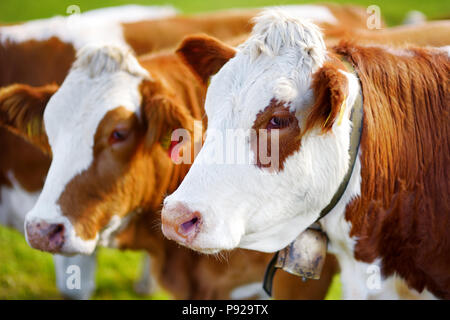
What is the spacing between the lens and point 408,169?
2.24 metres

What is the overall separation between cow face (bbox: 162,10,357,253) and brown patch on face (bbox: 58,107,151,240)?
31.7 inches

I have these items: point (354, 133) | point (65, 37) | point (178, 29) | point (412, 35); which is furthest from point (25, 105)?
point (412, 35)

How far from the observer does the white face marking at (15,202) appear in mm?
3986

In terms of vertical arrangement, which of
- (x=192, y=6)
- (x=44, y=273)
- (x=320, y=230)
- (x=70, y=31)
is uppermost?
(x=70, y=31)

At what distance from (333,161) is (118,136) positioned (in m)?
1.24

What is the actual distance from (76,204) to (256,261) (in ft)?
3.79

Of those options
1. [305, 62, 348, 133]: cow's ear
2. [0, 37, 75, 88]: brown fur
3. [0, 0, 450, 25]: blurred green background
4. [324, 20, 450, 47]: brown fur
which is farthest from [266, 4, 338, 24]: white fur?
[0, 0, 450, 25]: blurred green background

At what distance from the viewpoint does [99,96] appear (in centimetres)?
277

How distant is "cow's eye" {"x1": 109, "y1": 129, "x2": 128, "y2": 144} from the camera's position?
276 centimetres

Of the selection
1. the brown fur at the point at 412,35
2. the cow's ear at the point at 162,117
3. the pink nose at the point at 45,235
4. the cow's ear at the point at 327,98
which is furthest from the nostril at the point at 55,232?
the brown fur at the point at 412,35

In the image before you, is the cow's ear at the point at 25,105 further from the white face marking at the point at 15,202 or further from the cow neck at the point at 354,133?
the cow neck at the point at 354,133

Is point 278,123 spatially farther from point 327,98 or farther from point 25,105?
point 25,105

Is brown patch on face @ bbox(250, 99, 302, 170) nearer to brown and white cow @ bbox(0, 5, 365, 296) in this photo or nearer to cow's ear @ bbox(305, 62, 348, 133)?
cow's ear @ bbox(305, 62, 348, 133)

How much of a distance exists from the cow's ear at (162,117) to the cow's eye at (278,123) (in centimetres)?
89
